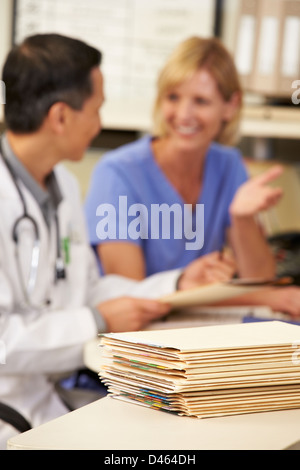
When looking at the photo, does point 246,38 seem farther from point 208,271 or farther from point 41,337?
point 41,337

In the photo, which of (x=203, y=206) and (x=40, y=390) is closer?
(x=40, y=390)

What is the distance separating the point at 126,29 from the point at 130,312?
1429 mm

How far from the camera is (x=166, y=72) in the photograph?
6.73ft

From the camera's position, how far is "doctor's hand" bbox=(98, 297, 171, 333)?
4.79 ft

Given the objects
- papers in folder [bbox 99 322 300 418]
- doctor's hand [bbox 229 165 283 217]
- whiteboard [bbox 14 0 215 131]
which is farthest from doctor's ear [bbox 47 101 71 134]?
whiteboard [bbox 14 0 215 131]

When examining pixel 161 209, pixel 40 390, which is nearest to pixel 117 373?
pixel 40 390

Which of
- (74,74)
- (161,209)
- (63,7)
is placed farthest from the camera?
(63,7)

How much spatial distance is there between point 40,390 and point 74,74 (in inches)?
23.4

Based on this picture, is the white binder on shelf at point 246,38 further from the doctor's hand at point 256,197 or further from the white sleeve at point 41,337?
→ the white sleeve at point 41,337

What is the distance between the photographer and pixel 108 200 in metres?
1.96

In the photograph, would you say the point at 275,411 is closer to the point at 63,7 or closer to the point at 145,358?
the point at 145,358

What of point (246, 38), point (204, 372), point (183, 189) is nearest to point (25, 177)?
point (183, 189)

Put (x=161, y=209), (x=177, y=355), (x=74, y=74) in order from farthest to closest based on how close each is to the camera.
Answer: (x=161, y=209) < (x=74, y=74) < (x=177, y=355)

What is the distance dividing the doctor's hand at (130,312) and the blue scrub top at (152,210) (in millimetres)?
419
